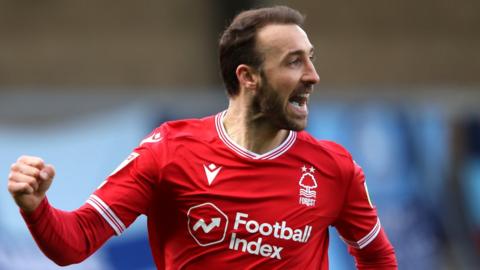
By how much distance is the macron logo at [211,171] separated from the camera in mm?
4789

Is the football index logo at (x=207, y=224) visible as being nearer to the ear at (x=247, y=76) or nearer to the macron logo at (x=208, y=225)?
the macron logo at (x=208, y=225)

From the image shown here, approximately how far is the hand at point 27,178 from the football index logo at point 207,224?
0.75m

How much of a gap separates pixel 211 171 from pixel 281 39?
624 mm

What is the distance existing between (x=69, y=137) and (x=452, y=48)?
7.62 meters

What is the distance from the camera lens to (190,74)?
15.2 meters

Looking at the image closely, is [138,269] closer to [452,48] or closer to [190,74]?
[190,74]

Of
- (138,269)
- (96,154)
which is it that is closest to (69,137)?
(96,154)

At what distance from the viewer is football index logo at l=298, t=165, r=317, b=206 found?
484 centimetres

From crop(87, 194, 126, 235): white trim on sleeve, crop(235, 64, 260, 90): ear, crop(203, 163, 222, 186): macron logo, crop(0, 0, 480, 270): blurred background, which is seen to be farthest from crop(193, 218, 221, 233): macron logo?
crop(0, 0, 480, 270): blurred background

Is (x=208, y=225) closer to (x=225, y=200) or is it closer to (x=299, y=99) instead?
(x=225, y=200)

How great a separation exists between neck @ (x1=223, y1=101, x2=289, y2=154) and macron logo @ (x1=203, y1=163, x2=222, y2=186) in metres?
0.16

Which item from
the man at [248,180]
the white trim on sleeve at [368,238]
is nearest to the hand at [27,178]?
the man at [248,180]

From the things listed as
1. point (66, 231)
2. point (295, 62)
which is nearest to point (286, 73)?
point (295, 62)

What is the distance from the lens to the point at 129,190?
464 centimetres
